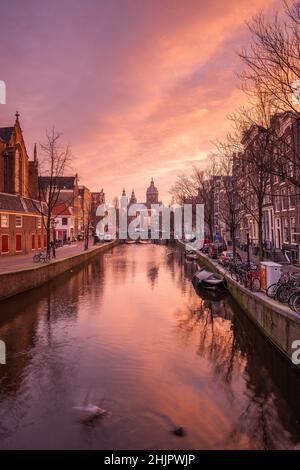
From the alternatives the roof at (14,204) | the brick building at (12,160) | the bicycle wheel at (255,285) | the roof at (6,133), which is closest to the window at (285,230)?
the bicycle wheel at (255,285)

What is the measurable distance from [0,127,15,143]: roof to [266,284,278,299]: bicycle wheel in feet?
141

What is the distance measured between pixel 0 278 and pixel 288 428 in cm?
1771

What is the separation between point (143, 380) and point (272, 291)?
7.40 metres

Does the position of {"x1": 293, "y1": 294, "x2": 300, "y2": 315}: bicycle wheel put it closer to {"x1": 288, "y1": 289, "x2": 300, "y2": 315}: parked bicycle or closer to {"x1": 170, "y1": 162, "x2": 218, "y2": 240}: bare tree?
{"x1": 288, "y1": 289, "x2": 300, "y2": 315}: parked bicycle

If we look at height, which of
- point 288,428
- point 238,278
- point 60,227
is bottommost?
point 288,428

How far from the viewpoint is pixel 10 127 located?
159 ft

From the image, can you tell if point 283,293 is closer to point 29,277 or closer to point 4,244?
point 29,277

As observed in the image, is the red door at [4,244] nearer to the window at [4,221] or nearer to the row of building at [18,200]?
the row of building at [18,200]

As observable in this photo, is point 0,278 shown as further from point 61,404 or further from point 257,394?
point 257,394

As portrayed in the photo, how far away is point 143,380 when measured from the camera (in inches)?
432
